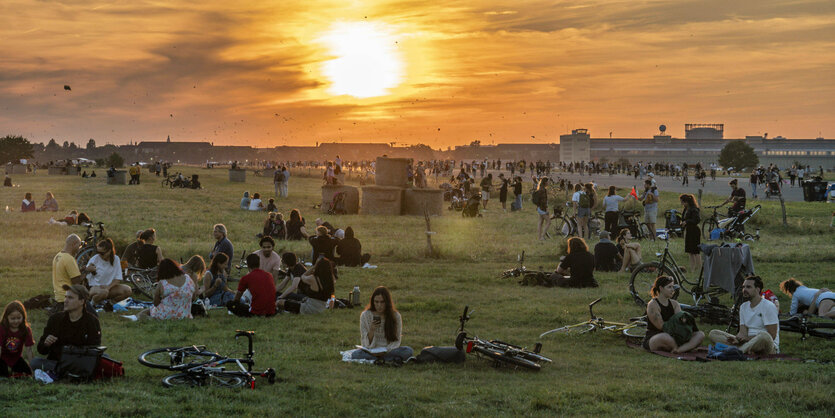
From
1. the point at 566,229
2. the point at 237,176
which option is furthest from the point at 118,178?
the point at 566,229

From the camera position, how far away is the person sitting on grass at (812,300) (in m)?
11.8

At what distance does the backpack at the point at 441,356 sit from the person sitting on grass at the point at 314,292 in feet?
12.9

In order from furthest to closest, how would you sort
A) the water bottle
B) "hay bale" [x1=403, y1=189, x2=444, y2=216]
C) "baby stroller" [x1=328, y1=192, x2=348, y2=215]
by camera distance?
"hay bale" [x1=403, y1=189, x2=444, y2=216]
"baby stroller" [x1=328, y1=192, x2=348, y2=215]
the water bottle

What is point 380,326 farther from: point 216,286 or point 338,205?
point 338,205

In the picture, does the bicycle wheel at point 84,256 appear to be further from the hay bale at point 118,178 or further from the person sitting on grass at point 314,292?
the hay bale at point 118,178

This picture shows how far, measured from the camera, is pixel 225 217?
3020 centimetres

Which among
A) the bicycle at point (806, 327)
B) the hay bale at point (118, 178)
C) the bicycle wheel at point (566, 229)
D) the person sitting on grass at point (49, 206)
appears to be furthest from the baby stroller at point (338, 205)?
the hay bale at point (118, 178)

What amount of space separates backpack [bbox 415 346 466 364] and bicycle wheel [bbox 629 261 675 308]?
5390 millimetres

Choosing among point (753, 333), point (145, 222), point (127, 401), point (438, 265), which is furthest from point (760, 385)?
point (145, 222)

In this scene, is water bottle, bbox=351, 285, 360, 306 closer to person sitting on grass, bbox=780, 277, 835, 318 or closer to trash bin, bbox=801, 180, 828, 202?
person sitting on grass, bbox=780, 277, 835, 318

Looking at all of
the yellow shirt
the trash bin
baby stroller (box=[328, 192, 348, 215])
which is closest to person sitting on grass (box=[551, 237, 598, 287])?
the yellow shirt

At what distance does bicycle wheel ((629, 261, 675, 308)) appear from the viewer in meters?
13.6

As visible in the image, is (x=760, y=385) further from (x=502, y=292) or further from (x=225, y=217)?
(x=225, y=217)

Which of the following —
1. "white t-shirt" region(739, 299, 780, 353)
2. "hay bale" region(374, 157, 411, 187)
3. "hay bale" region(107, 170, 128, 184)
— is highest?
"hay bale" region(374, 157, 411, 187)
